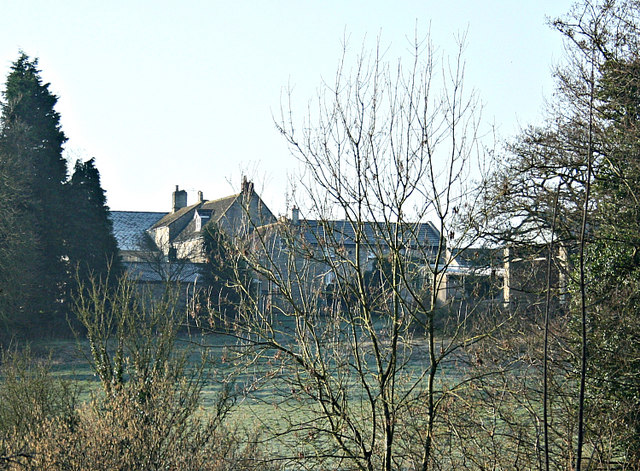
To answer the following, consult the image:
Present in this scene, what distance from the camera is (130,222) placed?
5450 centimetres

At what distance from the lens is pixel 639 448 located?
33.1 ft

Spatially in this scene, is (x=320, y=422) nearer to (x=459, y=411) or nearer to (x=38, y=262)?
(x=459, y=411)

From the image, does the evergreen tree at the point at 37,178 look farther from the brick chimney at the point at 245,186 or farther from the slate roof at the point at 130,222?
the brick chimney at the point at 245,186

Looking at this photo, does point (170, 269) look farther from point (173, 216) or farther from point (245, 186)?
point (245, 186)

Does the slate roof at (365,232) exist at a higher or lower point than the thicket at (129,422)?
higher

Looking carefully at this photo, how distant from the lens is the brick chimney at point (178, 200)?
55.4 m

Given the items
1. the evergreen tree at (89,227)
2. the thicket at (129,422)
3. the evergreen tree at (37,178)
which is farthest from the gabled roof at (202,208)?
the thicket at (129,422)

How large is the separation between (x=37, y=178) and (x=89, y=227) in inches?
129

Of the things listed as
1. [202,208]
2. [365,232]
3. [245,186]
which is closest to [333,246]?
[365,232]

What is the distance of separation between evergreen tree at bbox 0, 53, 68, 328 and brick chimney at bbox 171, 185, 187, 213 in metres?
20.7

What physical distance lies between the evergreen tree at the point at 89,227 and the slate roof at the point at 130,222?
1649 cm

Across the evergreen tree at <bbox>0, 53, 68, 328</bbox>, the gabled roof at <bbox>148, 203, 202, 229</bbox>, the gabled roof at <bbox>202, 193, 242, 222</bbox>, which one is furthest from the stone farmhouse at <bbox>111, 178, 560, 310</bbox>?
the gabled roof at <bbox>148, 203, 202, 229</bbox>

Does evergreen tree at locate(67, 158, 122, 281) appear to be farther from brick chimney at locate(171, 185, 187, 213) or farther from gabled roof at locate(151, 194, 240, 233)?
brick chimney at locate(171, 185, 187, 213)

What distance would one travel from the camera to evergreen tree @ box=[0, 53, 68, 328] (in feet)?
101
